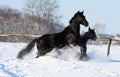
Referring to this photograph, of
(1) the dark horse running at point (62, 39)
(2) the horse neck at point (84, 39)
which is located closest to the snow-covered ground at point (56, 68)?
(1) the dark horse running at point (62, 39)

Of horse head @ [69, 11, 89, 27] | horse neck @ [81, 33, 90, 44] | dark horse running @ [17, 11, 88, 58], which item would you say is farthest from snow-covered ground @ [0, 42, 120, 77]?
horse head @ [69, 11, 89, 27]

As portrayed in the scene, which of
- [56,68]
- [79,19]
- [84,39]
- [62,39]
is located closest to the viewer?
[56,68]

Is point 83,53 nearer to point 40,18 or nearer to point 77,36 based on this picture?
point 77,36

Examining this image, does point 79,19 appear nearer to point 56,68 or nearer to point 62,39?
point 62,39

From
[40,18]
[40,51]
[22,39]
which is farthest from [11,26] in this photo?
[40,51]

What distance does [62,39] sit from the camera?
43.4 ft

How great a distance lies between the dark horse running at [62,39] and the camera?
13.2 metres

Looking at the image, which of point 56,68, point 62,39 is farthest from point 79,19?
point 56,68

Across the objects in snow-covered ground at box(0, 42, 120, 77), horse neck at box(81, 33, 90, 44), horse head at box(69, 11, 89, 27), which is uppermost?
horse head at box(69, 11, 89, 27)

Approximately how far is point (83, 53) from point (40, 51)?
61.4 inches

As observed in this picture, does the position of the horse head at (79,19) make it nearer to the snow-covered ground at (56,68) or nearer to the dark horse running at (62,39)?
the dark horse running at (62,39)

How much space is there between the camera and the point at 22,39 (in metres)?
34.0

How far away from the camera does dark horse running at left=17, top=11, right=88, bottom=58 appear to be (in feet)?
43.4

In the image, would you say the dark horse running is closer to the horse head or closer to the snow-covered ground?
the horse head
